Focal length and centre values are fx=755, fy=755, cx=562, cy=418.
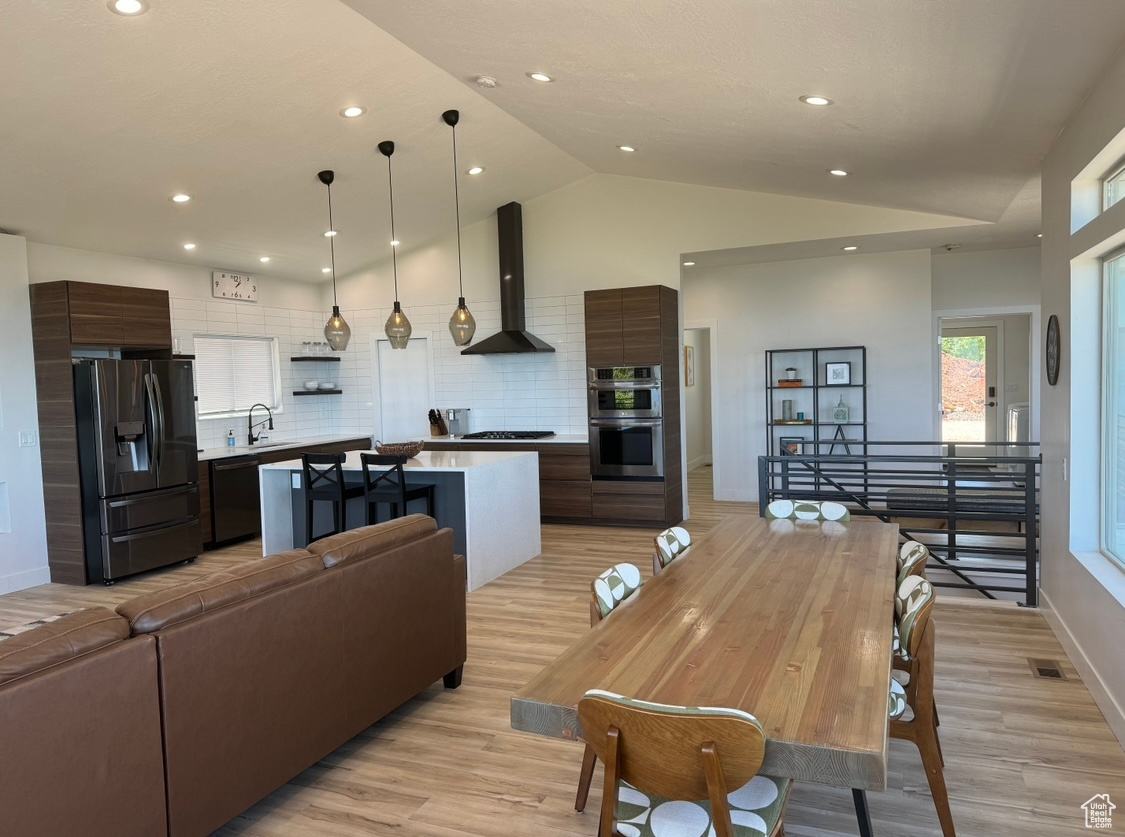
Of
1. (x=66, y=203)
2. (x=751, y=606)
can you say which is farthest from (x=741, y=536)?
(x=66, y=203)

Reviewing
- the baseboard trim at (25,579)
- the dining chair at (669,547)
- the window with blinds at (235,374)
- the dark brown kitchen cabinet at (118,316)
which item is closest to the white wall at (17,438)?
the baseboard trim at (25,579)

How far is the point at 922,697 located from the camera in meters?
2.23

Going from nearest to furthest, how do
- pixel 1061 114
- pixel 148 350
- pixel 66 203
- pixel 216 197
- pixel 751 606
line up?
pixel 751 606
pixel 1061 114
pixel 66 203
pixel 216 197
pixel 148 350

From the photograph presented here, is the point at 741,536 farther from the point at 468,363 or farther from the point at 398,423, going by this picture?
the point at 398,423

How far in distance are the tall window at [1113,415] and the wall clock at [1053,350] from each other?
0.36m

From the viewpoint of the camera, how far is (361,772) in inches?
111

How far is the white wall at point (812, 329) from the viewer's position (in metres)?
7.91

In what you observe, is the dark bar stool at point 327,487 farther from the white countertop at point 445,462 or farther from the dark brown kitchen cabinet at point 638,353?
the dark brown kitchen cabinet at point 638,353

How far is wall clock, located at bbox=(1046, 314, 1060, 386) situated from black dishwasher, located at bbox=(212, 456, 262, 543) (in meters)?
6.04

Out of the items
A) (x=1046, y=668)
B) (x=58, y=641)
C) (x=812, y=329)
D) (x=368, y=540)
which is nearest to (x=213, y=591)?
(x=58, y=641)

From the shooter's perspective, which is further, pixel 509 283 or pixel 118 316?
pixel 509 283

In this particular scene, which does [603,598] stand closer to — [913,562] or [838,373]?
[913,562]

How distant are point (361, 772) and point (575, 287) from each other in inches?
223

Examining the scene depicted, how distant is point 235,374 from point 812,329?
6.14 m
